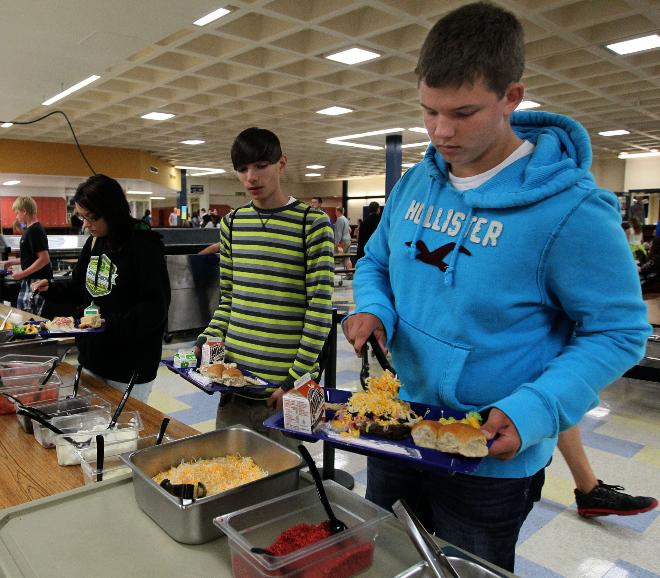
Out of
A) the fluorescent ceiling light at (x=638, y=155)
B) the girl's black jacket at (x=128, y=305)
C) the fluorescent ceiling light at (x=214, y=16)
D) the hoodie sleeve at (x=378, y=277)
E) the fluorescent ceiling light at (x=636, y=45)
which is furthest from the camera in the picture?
the fluorescent ceiling light at (x=638, y=155)

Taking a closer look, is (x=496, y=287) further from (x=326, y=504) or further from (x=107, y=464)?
(x=107, y=464)

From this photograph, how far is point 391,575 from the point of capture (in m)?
0.88

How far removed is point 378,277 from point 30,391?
45.5 inches

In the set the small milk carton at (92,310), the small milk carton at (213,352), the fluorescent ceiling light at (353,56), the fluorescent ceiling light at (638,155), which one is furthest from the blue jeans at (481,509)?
the fluorescent ceiling light at (638,155)

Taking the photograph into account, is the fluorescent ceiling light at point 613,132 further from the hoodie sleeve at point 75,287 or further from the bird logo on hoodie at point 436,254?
the bird logo on hoodie at point 436,254

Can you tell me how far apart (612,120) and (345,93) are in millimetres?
5445

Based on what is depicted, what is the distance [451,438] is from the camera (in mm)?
951

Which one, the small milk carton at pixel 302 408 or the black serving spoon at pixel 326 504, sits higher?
the small milk carton at pixel 302 408

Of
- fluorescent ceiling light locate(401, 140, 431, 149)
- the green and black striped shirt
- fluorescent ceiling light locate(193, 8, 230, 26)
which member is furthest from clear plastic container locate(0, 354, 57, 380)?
fluorescent ceiling light locate(401, 140, 431, 149)

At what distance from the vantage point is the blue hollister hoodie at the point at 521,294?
36.8 inches

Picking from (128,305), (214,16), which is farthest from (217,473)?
(214,16)

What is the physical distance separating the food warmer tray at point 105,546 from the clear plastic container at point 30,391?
70cm

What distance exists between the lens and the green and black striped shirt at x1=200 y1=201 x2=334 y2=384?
Result: 72.4 inches

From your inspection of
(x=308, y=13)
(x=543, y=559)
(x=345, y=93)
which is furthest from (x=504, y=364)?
(x=345, y=93)
